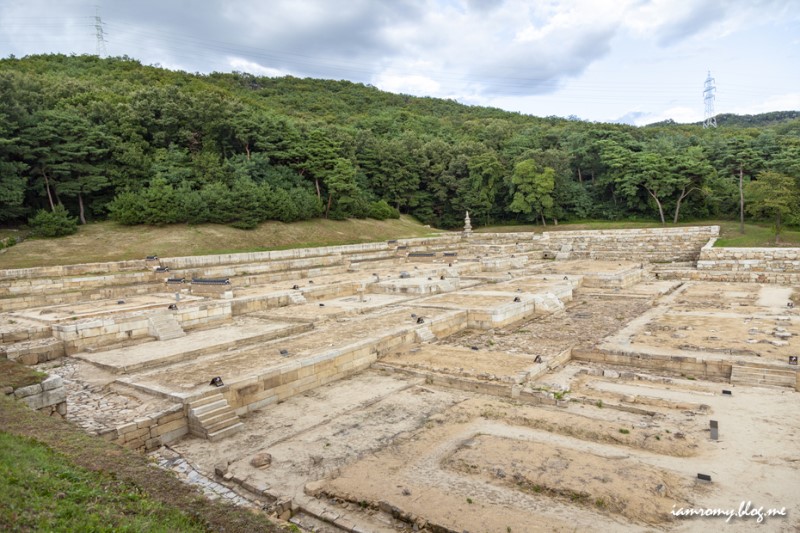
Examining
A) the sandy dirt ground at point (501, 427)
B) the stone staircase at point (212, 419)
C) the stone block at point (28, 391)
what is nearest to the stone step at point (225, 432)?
the stone staircase at point (212, 419)

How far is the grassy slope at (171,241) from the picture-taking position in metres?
21.9

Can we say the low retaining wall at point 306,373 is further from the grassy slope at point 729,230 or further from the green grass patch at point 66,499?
the grassy slope at point 729,230

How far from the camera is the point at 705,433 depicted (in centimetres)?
727

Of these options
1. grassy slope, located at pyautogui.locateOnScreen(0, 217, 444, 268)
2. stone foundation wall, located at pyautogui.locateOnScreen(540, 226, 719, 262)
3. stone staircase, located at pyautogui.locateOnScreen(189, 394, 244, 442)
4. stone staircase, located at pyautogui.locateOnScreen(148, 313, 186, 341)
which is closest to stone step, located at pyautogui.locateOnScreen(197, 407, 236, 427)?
stone staircase, located at pyautogui.locateOnScreen(189, 394, 244, 442)

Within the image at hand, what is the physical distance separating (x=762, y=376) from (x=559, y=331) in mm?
5405

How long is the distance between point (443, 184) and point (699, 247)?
77.3 feet

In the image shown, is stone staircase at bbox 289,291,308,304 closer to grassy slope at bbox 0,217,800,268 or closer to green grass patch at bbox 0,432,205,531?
grassy slope at bbox 0,217,800,268

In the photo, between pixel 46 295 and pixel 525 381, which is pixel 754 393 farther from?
pixel 46 295

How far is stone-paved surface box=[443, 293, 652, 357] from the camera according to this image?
1266 centimetres

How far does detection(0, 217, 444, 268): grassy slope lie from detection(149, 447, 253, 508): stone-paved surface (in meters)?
18.1

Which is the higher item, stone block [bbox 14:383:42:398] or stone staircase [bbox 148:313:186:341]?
stone block [bbox 14:383:42:398]

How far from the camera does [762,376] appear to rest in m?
9.61

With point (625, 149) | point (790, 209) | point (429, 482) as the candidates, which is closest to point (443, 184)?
point (625, 149)

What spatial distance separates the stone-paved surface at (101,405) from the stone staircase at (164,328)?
3537mm
